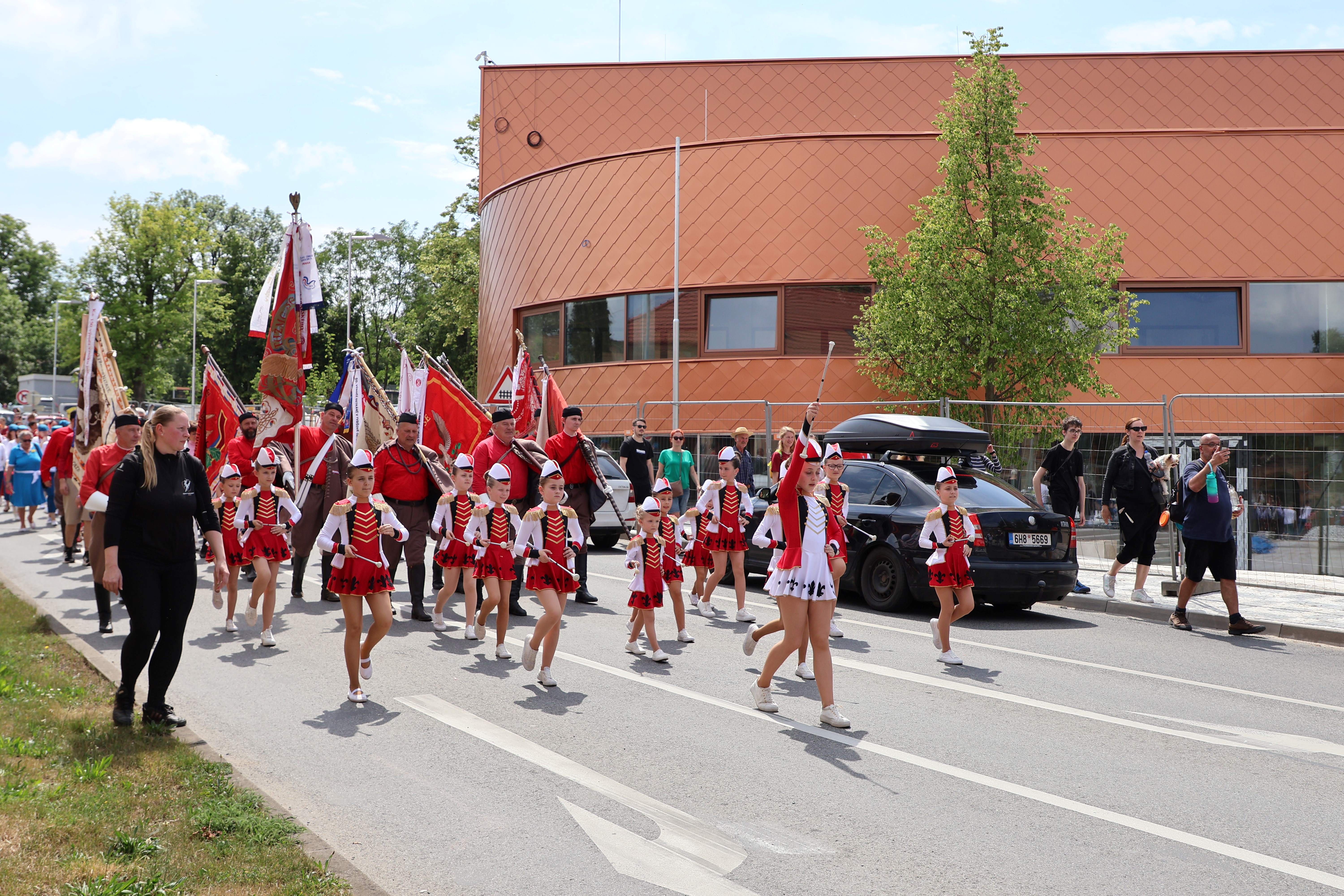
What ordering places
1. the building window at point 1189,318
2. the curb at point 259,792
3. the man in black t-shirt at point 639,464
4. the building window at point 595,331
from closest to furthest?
the curb at point 259,792
the man in black t-shirt at point 639,464
the building window at point 1189,318
the building window at point 595,331

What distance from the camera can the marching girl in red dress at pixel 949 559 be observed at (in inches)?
361

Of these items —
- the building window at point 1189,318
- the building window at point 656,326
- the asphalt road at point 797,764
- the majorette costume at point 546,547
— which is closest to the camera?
the asphalt road at point 797,764

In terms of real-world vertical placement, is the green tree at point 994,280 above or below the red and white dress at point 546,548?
above

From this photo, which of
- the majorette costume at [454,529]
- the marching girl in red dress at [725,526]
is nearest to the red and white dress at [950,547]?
the marching girl in red dress at [725,526]

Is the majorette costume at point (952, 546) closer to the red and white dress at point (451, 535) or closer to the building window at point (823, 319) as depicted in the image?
the red and white dress at point (451, 535)

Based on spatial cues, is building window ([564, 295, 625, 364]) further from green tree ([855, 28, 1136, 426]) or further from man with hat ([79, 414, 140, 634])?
man with hat ([79, 414, 140, 634])

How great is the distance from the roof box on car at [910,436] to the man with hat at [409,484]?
173 inches

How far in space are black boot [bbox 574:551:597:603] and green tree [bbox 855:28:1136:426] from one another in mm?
10805

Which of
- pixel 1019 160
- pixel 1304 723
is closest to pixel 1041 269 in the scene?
pixel 1019 160

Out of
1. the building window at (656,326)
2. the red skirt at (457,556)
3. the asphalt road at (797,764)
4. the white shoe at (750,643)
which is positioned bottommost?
the asphalt road at (797,764)

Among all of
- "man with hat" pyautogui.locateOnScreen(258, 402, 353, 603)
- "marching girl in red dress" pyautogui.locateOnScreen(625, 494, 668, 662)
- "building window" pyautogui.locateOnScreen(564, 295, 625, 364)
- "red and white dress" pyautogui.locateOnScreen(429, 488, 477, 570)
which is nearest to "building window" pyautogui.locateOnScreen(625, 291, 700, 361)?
"building window" pyautogui.locateOnScreen(564, 295, 625, 364)

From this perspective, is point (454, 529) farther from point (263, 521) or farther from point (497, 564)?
point (263, 521)

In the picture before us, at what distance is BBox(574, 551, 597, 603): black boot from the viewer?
12383mm

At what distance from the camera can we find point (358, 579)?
7.70 m
